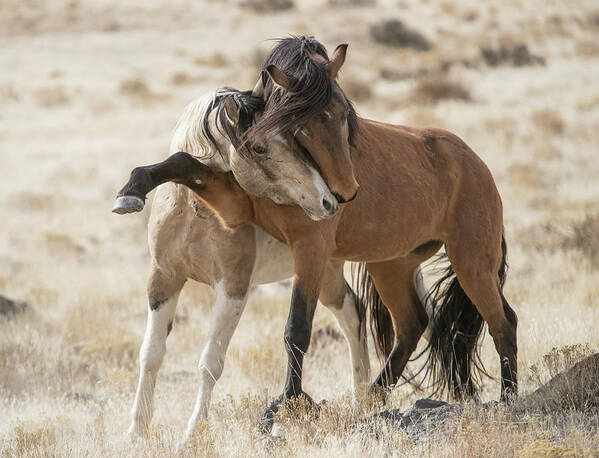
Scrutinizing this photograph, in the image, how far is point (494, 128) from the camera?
1780 centimetres

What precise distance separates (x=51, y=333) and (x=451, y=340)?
156 inches

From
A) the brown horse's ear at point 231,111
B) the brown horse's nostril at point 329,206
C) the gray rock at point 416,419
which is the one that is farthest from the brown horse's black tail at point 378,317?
the brown horse's ear at point 231,111

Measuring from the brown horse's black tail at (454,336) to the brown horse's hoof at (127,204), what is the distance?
2.53m

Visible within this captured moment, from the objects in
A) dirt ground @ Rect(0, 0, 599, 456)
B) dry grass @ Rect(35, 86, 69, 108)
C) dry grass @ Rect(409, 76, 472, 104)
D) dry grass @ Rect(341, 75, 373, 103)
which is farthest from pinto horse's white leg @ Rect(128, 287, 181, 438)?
dry grass @ Rect(35, 86, 69, 108)

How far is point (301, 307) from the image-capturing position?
4.29 m

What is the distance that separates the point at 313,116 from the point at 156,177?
855mm

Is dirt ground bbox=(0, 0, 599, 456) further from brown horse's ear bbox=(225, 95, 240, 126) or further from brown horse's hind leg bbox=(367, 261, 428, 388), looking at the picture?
brown horse's ear bbox=(225, 95, 240, 126)

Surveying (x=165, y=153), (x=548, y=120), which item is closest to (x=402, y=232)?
(x=165, y=153)

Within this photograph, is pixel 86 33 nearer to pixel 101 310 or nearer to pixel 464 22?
pixel 464 22

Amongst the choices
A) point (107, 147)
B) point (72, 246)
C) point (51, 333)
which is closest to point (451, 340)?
point (51, 333)

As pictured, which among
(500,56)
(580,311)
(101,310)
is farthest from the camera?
(500,56)

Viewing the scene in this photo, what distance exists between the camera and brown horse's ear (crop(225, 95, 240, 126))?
4.16 m

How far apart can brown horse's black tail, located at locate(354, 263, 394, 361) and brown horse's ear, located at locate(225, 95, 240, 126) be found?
219cm

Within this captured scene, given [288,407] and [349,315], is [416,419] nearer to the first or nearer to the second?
[288,407]
